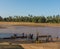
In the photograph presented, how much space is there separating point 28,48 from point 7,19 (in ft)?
295

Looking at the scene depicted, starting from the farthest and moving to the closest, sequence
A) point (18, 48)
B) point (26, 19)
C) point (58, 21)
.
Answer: point (26, 19) < point (58, 21) < point (18, 48)

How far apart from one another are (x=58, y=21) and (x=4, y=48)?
290 ft

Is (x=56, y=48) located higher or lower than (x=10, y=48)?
lower

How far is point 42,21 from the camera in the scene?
308 ft

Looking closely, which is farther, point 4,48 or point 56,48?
point 56,48

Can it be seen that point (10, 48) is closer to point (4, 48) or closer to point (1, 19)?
point (4, 48)

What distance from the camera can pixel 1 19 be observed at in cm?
10175

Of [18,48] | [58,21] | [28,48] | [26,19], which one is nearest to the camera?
[18,48]

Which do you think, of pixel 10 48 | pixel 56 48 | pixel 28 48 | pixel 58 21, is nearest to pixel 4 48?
pixel 10 48

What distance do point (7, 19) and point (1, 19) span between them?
3.48 m

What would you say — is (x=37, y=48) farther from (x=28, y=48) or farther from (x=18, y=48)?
(x=18, y=48)

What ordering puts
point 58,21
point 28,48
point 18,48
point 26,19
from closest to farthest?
1. point 18,48
2. point 28,48
3. point 58,21
4. point 26,19

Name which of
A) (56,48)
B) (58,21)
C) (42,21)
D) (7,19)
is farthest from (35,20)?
(56,48)

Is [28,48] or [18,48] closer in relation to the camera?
[18,48]
